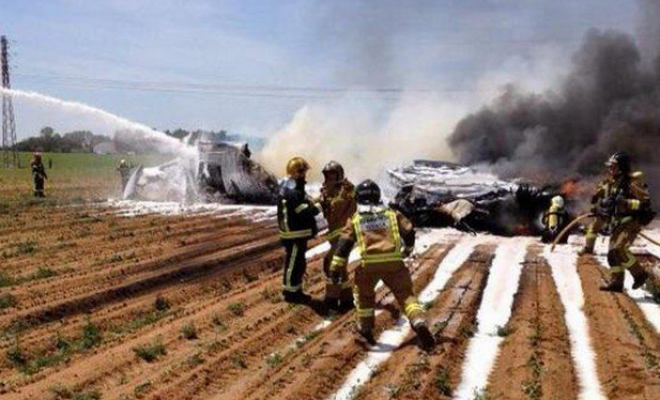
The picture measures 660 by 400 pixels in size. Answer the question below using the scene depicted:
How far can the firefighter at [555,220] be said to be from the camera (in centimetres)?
1484

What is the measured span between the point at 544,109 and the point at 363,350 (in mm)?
24766

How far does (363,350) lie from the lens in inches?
273

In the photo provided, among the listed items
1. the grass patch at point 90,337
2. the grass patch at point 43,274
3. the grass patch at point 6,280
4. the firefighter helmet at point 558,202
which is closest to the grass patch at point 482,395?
the grass patch at point 90,337

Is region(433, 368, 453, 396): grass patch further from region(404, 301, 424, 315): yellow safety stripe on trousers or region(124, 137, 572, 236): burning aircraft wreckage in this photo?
region(124, 137, 572, 236): burning aircraft wreckage

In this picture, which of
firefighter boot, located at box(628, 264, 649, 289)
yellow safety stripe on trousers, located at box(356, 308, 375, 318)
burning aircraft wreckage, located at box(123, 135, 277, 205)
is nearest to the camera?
yellow safety stripe on trousers, located at box(356, 308, 375, 318)

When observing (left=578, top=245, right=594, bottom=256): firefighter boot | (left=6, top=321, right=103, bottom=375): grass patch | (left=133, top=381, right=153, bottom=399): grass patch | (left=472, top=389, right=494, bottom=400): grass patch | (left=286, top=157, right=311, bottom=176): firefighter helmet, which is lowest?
(left=6, top=321, right=103, bottom=375): grass patch

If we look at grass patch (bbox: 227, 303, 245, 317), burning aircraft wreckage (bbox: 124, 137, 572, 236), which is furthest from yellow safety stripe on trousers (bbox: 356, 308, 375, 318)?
burning aircraft wreckage (bbox: 124, 137, 572, 236)

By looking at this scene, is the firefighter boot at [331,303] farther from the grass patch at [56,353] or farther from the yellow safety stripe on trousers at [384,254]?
the grass patch at [56,353]

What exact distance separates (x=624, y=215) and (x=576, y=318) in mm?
1905

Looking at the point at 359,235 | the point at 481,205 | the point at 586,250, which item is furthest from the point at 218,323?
the point at 481,205

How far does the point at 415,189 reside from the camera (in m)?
17.8

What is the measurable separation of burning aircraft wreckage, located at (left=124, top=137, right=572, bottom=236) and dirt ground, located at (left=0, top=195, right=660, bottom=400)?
3.79m

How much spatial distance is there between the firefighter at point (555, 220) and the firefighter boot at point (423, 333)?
28.6 feet

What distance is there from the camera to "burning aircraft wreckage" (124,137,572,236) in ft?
53.9
